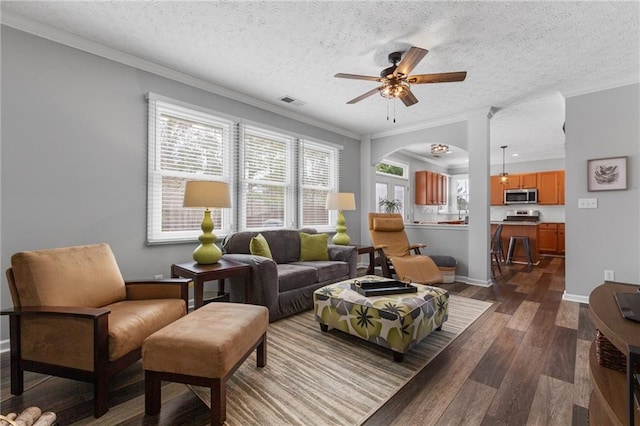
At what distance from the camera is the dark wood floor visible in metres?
1.54

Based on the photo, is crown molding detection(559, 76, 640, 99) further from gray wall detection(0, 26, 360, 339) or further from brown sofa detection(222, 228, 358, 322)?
gray wall detection(0, 26, 360, 339)

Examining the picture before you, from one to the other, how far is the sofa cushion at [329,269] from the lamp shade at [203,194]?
137 cm

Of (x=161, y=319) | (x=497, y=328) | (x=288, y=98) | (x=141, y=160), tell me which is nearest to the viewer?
(x=161, y=319)

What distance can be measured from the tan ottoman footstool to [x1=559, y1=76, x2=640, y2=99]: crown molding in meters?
4.58

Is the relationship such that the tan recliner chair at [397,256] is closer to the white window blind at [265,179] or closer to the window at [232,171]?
the window at [232,171]

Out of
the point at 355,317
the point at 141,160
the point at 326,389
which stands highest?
the point at 141,160

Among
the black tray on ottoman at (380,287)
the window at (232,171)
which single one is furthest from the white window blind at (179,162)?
the black tray on ottoman at (380,287)

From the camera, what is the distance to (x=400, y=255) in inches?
176

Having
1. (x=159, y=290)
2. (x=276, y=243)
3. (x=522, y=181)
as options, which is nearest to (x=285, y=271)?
(x=276, y=243)

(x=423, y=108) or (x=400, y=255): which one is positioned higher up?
(x=423, y=108)

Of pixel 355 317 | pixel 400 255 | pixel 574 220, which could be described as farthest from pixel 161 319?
pixel 574 220

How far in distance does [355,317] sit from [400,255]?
2.36 metres

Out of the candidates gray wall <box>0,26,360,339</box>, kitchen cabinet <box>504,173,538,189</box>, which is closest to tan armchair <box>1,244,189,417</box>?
gray wall <box>0,26,360,339</box>

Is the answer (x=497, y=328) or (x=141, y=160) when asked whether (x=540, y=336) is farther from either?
(x=141, y=160)
